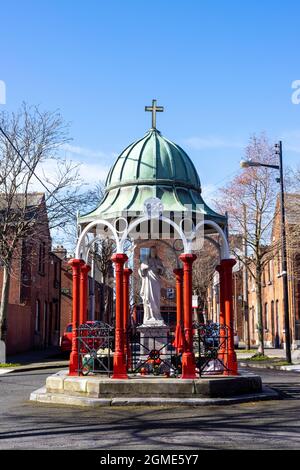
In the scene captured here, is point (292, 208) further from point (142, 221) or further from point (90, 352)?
point (90, 352)

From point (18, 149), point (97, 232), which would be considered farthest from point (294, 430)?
point (18, 149)

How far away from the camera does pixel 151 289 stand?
15203 mm

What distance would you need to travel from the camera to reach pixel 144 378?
12242 millimetres

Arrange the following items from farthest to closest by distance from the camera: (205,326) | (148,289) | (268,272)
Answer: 1. (268,272)
2. (148,289)
3. (205,326)

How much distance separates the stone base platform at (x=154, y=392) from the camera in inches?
449

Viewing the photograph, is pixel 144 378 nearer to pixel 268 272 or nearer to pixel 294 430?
pixel 294 430

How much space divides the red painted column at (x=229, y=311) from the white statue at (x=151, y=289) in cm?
187

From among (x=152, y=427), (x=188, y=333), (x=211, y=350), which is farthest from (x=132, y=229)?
(x=152, y=427)

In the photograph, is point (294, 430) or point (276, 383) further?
point (276, 383)

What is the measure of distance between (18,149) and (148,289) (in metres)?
13.6

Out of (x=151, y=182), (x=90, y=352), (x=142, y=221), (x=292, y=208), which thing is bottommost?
(x=90, y=352)

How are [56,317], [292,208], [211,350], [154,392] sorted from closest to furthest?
[154,392] → [211,350] → [292,208] → [56,317]

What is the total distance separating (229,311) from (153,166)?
156 inches

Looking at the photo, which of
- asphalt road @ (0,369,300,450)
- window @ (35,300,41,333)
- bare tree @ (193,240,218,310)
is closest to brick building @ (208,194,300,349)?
bare tree @ (193,240,218,310)
